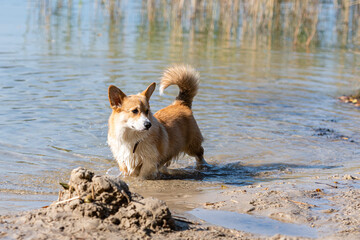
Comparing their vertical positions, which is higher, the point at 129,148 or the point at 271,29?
the point at 271,29

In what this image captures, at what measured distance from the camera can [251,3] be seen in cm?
1486

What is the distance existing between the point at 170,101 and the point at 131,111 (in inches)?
123

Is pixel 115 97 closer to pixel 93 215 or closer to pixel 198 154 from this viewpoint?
pixel 198 154

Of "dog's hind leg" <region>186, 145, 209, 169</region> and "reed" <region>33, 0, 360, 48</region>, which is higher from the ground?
"reed" <region>33, 0, 360, 48</region>

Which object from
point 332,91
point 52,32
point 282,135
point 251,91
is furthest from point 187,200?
point 52,32

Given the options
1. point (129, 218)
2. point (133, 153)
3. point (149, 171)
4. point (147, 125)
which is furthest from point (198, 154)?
point (129, 218)

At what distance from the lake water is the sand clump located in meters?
0.68

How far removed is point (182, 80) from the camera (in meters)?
5.69

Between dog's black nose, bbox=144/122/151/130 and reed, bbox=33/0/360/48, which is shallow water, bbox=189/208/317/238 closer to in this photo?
dog's black nose, bbox=144/122/151/130

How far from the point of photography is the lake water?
5.22 m

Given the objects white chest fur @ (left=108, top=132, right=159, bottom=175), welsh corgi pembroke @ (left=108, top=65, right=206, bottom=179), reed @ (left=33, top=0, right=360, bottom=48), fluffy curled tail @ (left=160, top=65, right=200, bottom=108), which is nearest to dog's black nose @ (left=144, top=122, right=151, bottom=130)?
welsh corgi pembroke @ (left=108, top=65, right=206, bottom=179)

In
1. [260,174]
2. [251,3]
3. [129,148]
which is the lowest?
[260,174]

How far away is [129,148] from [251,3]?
10947 mm

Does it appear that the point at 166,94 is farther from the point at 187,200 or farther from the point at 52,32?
the point at 52,32
